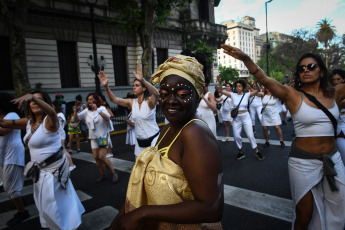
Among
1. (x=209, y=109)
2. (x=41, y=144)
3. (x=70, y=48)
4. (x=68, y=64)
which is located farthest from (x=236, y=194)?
(x=70, y=48)

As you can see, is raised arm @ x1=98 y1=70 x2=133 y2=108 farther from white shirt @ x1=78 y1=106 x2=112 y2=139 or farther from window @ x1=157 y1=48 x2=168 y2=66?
window @ x1=157 y1=48 x2=168 y2=66

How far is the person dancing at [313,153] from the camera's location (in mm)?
2414

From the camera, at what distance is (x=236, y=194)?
14.1ft

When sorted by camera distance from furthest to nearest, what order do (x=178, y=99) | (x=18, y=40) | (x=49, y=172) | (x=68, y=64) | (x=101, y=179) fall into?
(x=68, y=64)
(x=18, y=40)
(x=101, y=179)
(x=49, y=172)
(x=178, y=99)

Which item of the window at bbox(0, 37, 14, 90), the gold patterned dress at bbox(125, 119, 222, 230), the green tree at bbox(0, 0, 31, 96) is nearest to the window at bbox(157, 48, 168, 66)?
the window at bbox(0, 37, 14, 90)

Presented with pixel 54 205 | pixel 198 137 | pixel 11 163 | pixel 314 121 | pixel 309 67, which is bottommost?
pixel 54 205

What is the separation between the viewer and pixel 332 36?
155 ft

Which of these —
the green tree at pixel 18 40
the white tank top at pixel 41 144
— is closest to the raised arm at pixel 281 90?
the white tank top at pixel 41 144

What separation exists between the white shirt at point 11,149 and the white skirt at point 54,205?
1.03 metres

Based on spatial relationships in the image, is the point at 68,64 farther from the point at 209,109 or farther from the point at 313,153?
the point at 313,153

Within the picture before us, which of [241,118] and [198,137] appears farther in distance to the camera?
[241,118]

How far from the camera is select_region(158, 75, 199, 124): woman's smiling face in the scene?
4.69ft

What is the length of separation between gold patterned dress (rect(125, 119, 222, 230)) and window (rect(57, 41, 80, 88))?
18.7m

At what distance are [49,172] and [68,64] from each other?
56.2ft
